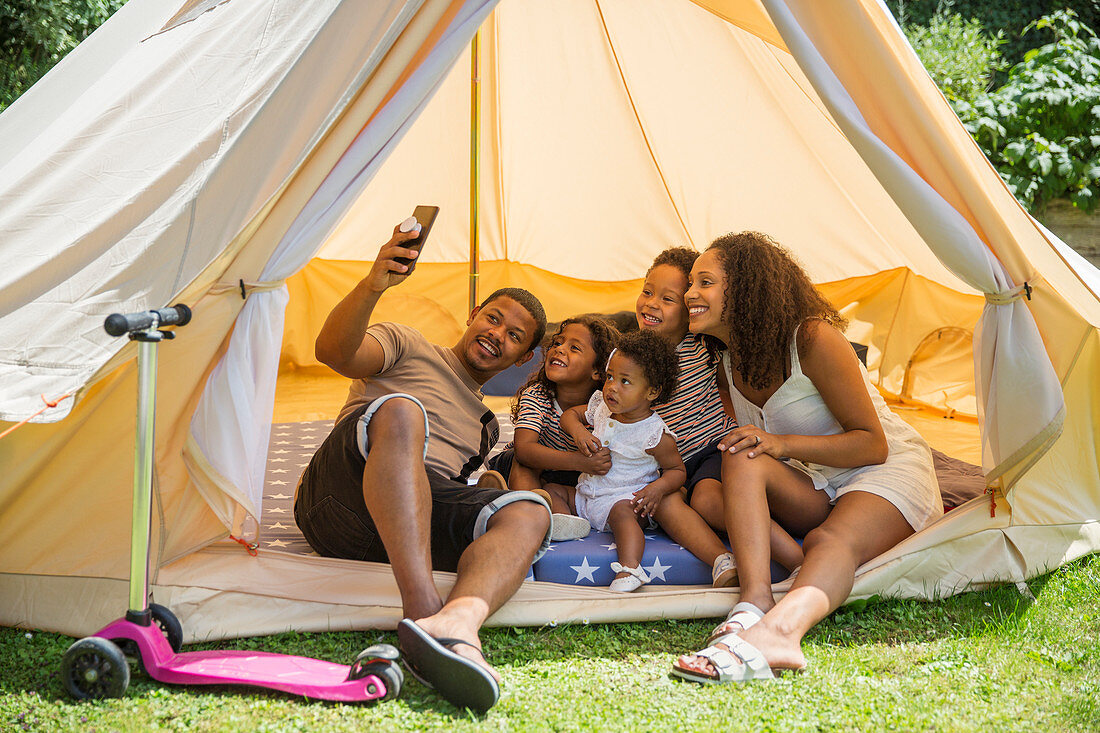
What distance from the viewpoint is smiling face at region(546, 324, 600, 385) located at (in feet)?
9.62

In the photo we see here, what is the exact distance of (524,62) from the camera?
4.66 m

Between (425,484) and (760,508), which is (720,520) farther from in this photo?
(425,484)

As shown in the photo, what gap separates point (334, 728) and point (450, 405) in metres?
1.07

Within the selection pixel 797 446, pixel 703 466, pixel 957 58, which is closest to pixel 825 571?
pixel 797 446

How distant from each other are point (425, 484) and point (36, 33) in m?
7.00

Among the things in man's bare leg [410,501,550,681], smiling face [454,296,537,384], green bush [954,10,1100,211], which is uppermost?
green bush [954,10,1100,211]

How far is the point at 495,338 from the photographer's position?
2.74 metres

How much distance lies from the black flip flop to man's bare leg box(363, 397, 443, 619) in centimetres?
16

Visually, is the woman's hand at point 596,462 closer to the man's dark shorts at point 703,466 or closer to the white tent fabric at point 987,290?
the man's dark shorts at point 703,466

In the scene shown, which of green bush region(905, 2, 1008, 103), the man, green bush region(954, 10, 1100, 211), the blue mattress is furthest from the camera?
green bush region(905, 2, 1008, 103)

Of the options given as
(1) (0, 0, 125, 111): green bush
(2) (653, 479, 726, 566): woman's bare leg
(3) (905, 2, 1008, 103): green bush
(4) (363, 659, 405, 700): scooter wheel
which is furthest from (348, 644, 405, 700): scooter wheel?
(1) (0, 0, 125, 111): green bush

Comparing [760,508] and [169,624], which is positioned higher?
[760,508]

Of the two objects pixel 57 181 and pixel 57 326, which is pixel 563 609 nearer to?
pixel 57 326

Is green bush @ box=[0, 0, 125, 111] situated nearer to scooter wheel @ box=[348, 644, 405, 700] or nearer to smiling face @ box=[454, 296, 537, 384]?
smiling face @ box=[454, 296, 537, 384]
